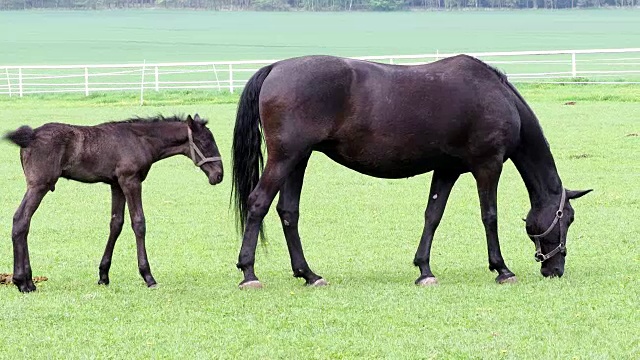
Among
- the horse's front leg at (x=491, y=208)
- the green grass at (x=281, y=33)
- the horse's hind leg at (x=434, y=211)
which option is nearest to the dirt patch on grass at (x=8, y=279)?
the horse's hind leg at (x=434, y=211)

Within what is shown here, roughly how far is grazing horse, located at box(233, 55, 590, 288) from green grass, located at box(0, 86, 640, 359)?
483mm

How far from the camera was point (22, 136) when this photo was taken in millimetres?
8594

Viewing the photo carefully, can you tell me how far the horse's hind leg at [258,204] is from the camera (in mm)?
8906

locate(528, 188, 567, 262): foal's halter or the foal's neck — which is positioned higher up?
the foal's neck

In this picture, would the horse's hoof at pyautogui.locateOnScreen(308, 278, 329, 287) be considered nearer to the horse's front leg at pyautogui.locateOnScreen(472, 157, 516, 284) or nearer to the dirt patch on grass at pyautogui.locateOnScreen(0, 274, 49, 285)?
the horse's front leg at pyautogui.locateOnScreen(472, 157, 516, 284)

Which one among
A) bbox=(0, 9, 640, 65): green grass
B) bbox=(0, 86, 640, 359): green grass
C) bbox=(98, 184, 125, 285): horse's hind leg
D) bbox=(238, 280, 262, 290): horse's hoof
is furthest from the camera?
bbox=(0, 9, 640, 65): green grass

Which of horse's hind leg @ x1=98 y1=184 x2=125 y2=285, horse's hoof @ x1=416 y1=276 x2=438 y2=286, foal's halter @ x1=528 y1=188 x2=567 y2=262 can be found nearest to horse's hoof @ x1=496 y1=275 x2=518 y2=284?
foal's halter @ x1=528 y1=188 x2=567 y2=262

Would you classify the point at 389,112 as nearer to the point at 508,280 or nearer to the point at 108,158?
the point at 508,280

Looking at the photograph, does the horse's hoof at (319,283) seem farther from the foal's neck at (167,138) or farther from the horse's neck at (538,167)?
the horse's neck at (538,167)

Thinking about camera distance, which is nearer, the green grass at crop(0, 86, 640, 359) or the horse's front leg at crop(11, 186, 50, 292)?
the green grass at crop(0, 86, 640, 359)

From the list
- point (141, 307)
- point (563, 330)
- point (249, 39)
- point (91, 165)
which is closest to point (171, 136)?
point (91, 165)

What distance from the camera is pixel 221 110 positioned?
2842 cm

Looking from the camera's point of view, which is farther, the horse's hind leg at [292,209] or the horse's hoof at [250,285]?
the horse's hind leg at [292,209]

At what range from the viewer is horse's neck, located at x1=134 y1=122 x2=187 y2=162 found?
9.14 metres
